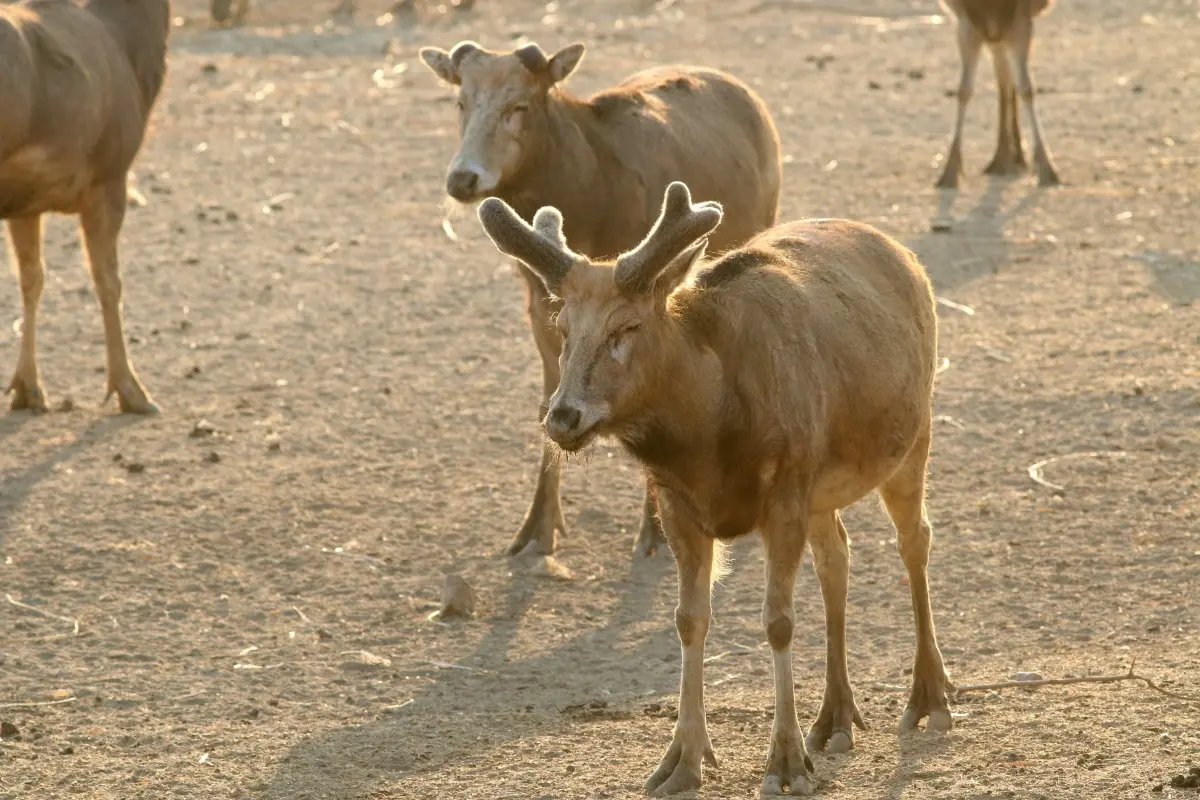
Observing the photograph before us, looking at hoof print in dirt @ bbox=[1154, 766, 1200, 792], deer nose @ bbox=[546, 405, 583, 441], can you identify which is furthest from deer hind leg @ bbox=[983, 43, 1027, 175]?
deer nose @ bbox=[546, 405, 583, 441]

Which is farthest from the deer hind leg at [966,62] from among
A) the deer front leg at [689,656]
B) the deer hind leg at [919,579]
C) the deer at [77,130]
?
the deer front leg at [689,656]

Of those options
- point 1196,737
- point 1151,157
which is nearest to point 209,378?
point 1196,737

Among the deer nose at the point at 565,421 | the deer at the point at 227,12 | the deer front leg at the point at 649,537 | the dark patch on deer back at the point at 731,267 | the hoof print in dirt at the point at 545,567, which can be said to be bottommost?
the deer at the point at 227,12

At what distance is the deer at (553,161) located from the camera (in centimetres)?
934

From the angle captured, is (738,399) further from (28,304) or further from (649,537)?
(28,304)

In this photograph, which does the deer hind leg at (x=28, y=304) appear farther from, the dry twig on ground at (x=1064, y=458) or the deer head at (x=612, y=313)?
the deer head at (x=612, y=313)

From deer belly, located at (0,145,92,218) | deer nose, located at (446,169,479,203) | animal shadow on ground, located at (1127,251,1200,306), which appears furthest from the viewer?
animal shadow on ground, located at (1127,251,1200,306)

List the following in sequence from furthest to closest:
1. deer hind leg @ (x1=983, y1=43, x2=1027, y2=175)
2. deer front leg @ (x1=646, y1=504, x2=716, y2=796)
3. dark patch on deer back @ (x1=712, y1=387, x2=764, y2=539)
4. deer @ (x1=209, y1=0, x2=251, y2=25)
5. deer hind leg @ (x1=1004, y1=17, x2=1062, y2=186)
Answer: deer @ (x1=209, y1=0, x2=251, y2=25), deer hind leg @ (x1=983, y1=43, x2=1027, y2=175), deer hind leg @ (x1=1004, y1=17, x2=1062, y2=186), deer front leg @ (x1=646, y1=504, x2=716, y2=796), dark patch on deer back @ (x1=712, y1=387, x2=764, y2=539)

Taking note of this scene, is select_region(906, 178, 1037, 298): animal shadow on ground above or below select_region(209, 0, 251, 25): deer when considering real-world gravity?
above

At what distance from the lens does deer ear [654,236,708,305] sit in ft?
21.0

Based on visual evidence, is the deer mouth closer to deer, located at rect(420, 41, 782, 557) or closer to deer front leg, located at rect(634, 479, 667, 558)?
deer, located at rect(420, 41, 782, 557)

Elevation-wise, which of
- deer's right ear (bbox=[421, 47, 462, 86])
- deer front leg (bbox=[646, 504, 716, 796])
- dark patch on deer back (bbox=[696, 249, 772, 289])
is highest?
dark patch on deer back (bbox=[696, 249, 772, 289])

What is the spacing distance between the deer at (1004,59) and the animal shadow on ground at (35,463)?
8034mm

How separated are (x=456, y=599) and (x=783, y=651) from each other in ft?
7.98
